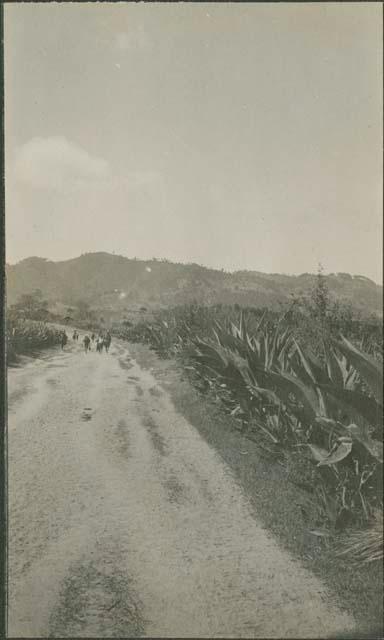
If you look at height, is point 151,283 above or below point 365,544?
above

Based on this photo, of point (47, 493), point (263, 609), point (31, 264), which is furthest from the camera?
point (31, 264)

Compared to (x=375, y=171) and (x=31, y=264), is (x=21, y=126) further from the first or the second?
(x=375, y=171)

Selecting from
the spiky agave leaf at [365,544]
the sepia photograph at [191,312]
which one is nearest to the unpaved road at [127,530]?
the sepia photograph at [191,312]

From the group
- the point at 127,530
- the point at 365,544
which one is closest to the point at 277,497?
the point at 365,544

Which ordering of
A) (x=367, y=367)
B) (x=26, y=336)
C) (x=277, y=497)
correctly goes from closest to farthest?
(x=367, y=367) → (x=277, y=497) → (x=26, y=336)

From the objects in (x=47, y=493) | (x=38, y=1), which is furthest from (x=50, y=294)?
(x=38, y=1)

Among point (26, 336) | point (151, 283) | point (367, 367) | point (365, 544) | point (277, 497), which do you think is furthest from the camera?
point (151, 283)

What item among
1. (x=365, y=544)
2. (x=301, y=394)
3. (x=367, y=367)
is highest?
(x=367, y=367)

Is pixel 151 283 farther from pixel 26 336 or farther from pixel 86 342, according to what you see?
pixel 26 336
